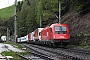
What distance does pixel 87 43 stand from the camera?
110ft

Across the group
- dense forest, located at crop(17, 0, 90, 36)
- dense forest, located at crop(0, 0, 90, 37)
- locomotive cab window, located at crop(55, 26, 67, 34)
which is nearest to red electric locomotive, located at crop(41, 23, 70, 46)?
locomotive cab window, located at crop(55, 26, 67, 34)

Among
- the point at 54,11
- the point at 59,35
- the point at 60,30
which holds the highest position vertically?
the point at 54,11

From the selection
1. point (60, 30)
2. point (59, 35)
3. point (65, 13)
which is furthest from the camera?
point (65, 13)

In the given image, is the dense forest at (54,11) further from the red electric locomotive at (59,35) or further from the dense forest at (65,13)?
the red electric locomotive at (59,35)

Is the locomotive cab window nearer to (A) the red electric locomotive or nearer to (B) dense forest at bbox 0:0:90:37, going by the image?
(A) the red electric locomotive

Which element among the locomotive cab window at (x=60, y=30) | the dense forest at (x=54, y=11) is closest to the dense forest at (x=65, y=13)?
the dense forest at (x=54, y=11)

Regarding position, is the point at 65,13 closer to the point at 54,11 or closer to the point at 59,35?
the point at 54,11

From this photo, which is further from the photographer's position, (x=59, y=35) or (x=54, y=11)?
(x=54, y=11)

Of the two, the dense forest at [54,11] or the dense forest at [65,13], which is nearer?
the dense forest at [65,13]

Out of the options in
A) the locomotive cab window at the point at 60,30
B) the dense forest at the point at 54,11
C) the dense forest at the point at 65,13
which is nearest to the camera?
the locomotive cab window at the point at 60,30

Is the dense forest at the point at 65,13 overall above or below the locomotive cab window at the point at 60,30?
above

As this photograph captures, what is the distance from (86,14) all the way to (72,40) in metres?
6.32

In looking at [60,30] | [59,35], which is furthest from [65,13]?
[59,35]

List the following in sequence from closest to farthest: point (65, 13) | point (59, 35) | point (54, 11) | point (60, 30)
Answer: point (59, 35) → point (60, 30) → point (54, 11) → point (65, 13)
